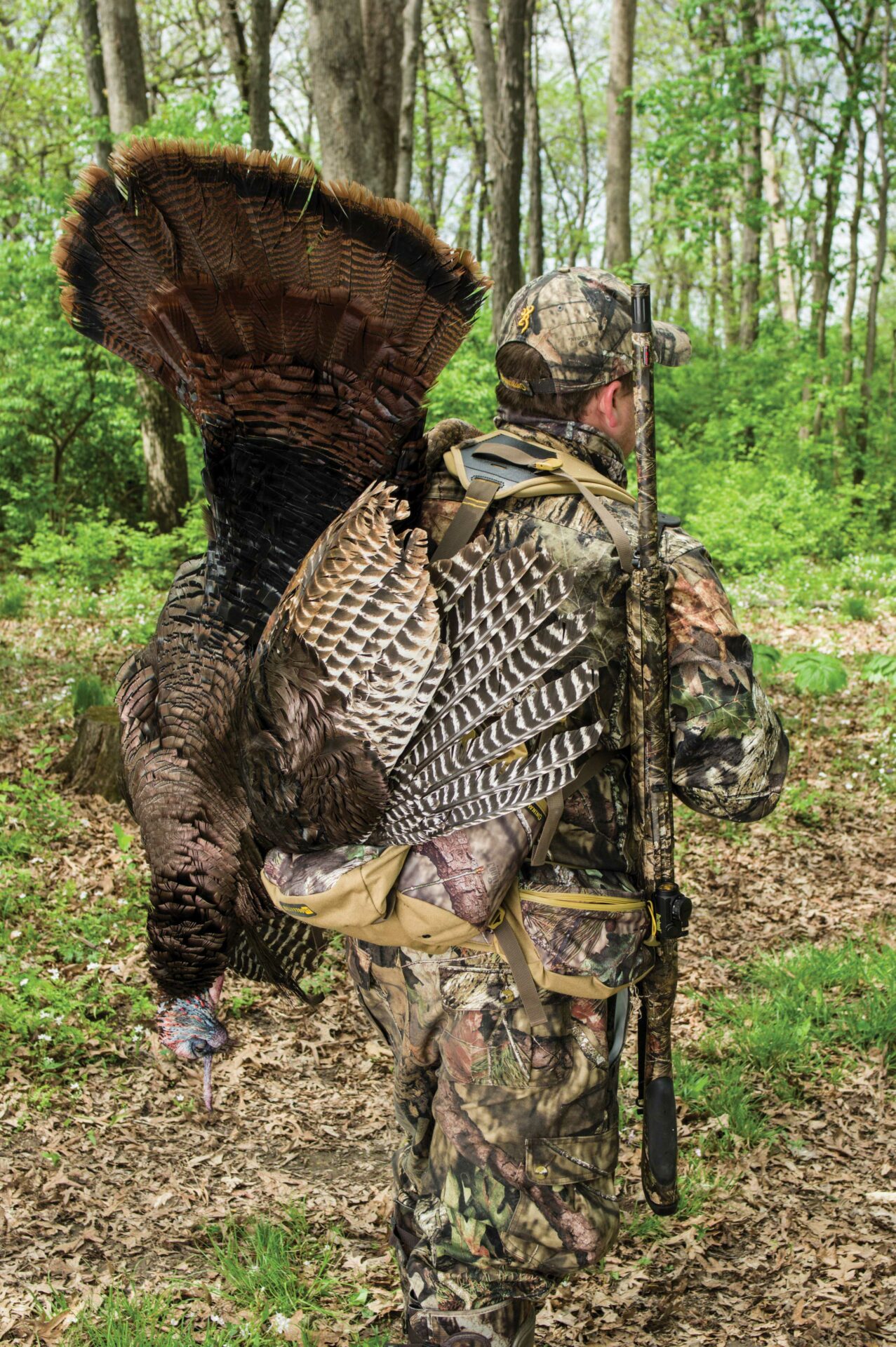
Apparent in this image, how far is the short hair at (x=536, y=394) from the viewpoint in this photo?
8.13 feet

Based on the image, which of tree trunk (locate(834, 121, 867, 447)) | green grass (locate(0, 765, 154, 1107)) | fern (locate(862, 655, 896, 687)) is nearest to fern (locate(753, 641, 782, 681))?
fern (locate(862, 655, 896, 687))

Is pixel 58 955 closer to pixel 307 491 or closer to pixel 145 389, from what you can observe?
pixel 307 491

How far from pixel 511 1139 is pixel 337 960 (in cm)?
308

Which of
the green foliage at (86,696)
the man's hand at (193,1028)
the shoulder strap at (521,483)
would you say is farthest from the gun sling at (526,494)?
the green foliage at (86,696)

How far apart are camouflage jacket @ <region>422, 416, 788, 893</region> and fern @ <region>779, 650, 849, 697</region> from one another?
559 cm

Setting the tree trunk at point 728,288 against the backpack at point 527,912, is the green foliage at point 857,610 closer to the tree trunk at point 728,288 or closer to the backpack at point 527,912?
the backpack at point 527,912

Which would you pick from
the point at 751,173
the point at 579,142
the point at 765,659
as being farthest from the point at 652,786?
the point at 579,142

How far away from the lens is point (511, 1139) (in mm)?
2287

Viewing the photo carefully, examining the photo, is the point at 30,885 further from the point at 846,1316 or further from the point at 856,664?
the point at 856,664

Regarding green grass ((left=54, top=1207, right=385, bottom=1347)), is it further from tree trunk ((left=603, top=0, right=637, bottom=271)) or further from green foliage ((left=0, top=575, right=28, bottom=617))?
tree trunk ((left=603, top=0, right=637, bottom=271))

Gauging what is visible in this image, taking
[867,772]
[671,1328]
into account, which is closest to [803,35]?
[867,772]

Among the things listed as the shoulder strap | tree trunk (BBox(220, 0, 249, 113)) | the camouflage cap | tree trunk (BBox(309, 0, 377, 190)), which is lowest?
the shoulder strap

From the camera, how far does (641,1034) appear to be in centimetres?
260

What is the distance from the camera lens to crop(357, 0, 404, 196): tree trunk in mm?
6430
